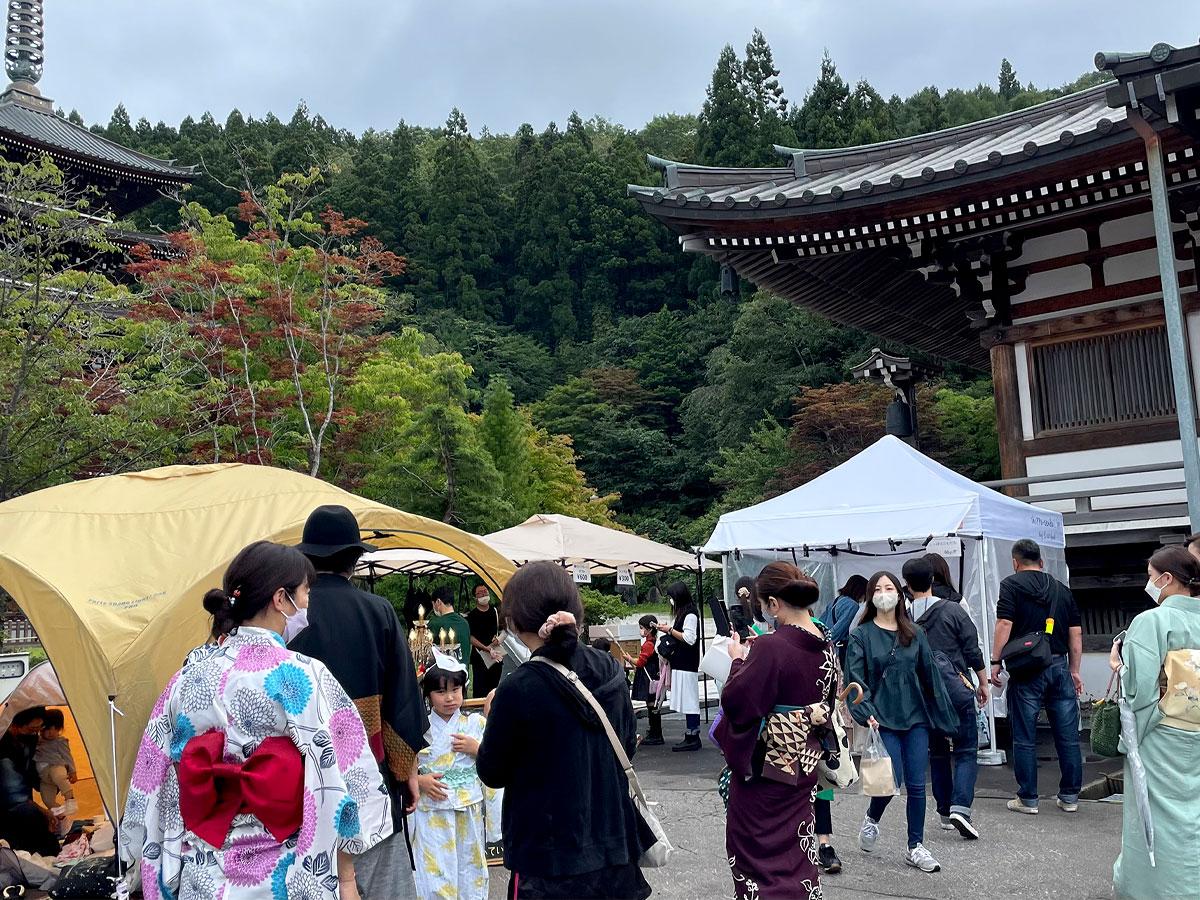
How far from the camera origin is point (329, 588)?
11.0 feet

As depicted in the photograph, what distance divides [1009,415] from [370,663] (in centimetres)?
864

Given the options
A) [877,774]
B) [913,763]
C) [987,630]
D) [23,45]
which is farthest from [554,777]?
[23,45]

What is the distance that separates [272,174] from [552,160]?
662 inches

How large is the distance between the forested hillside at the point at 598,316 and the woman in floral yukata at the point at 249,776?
1633cm

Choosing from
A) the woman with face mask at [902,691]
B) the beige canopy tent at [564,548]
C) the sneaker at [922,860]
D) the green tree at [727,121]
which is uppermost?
the green tree at [727,121]

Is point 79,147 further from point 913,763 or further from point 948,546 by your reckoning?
point 913,763

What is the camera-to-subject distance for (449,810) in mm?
4609

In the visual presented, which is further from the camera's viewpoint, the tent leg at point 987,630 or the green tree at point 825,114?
the green tree at point 825,114

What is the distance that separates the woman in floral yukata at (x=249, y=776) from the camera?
8.54 feet

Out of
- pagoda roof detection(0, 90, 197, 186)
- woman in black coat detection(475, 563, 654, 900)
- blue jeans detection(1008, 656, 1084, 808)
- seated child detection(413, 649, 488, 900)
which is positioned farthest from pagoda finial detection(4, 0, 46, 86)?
woman in black coat detection(475, 563, 654, 900)

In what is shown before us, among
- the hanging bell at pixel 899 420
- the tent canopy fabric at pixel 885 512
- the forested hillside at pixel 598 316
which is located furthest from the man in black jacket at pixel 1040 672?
the forested hillside at pixel 598 316

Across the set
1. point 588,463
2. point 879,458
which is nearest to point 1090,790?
point 879,458

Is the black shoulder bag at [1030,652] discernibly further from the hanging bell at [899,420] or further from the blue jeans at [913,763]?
the hanging bell at [899,420]

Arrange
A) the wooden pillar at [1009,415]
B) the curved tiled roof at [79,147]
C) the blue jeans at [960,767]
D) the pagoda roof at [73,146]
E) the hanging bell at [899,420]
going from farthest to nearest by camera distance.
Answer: the curved tiled roof at [79,147]
the pagoda roof at [73,146]
the hanging bell at [899,420]
the wooden pillar at [1009,415]
the blue jeans at [960,767]
